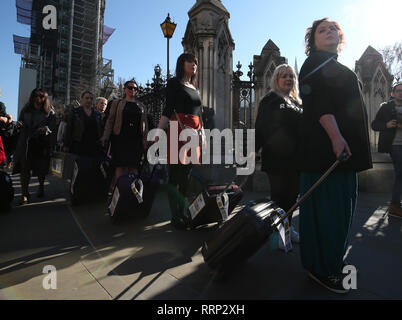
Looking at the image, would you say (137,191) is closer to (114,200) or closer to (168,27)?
(114,200)

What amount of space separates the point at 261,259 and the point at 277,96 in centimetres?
167

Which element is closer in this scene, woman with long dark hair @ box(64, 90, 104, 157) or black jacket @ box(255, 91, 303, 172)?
black jacket @ box(255, 91, 303, 172)

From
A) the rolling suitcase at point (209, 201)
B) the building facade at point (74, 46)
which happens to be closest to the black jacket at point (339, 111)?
the rolling suitcase at point (209, 201)

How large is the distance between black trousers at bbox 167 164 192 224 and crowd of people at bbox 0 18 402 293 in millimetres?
12

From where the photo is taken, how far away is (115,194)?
123 inches

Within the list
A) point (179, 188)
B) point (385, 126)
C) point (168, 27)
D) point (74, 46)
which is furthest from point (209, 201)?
point (74, 46)

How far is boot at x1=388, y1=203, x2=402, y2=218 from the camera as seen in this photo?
12.3 feet

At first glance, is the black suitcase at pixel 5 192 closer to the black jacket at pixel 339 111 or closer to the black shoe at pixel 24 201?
the black shoe at pixel 24 201

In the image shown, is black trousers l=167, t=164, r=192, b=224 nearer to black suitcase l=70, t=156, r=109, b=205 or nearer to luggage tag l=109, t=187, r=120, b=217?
luggage tag l=109, t=187, r=120, b=217

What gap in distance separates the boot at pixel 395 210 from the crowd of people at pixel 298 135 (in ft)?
0.04

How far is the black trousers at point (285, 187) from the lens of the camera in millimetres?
2752

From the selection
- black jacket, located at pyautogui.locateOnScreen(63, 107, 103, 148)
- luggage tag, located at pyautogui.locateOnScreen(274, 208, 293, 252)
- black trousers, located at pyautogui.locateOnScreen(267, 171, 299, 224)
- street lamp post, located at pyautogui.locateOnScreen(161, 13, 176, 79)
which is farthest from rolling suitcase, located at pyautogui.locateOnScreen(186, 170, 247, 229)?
street lamp post, located at pyautogui.locateOnScreen(161, 13, 176, 79)
